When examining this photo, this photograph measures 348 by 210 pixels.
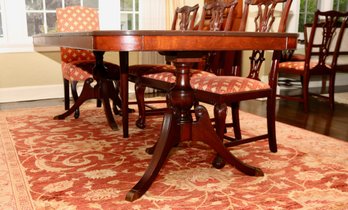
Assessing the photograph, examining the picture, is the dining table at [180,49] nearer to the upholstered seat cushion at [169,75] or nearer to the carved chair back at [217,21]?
the upholstered seat cushion at [169,75]

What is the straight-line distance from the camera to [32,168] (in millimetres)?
1935

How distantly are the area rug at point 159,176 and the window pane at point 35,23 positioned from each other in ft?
5.68

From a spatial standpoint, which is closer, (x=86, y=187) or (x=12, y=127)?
(x=86, y=187)

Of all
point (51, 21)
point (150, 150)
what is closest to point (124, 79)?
point (150, 150)

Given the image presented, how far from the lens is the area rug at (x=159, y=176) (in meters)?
1.54

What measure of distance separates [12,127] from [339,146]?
2.38m

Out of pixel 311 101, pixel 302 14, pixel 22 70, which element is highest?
pixel 302 14

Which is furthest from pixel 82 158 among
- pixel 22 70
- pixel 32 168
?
pixel 22 70

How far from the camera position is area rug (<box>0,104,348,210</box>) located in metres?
1.54

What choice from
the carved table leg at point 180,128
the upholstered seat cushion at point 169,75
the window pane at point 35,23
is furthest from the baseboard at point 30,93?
the carved table leg at point 180,128

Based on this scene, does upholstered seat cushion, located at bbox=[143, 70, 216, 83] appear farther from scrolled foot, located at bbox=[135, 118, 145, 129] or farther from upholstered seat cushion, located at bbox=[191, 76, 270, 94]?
scrolled foot, located at bbox=[135, 118, 145, 129]

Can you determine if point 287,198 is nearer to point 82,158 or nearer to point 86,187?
point 86,187

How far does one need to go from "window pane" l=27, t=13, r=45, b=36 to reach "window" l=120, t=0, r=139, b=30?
3.14ft

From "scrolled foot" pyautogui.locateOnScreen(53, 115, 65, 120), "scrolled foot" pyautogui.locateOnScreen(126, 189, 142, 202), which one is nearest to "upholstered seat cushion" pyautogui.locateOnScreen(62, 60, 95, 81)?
"scrolled foot" pyautogui.locateOnScreen(53, 115, 65, 120)
